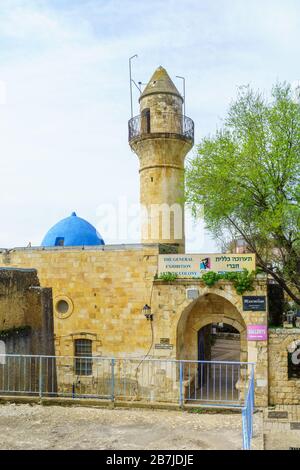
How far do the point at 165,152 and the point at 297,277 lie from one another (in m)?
8.57

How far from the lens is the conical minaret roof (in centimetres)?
2397

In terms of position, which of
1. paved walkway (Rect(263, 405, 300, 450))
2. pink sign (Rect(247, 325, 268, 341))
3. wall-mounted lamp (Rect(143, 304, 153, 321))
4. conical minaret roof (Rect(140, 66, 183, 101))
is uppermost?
conical minaret roof (Rect(140, 66, 183, 101))

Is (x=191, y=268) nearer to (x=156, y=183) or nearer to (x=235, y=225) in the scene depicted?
(x=235, y=225)

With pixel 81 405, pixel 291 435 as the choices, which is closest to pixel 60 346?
pixel 81 405

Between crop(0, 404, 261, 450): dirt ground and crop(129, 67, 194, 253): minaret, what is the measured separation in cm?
1360

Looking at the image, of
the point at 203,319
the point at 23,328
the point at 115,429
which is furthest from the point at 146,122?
the point at 115,429

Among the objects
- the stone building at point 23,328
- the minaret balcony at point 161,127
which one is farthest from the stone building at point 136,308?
the minaret balcony at point 161,127

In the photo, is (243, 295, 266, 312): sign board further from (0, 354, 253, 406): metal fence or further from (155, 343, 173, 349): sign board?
(155, 343, 173, 349): sign board

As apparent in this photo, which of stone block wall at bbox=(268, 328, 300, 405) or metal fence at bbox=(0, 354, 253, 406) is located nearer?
stone block wall at bbox=(268, 328, 300, 405)

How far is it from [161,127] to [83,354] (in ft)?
36.3

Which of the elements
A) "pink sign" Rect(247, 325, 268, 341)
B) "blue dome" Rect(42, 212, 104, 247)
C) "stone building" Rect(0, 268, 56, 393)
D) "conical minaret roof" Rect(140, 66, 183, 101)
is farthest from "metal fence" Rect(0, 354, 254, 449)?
"conical minaret roof" Rect(140, 66, 183, 101)

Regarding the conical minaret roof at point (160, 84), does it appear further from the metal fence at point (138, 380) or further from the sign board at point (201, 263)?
the metal fence at point (138, 380)

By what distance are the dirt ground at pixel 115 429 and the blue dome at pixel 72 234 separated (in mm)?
12347

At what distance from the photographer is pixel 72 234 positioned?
22828mm
